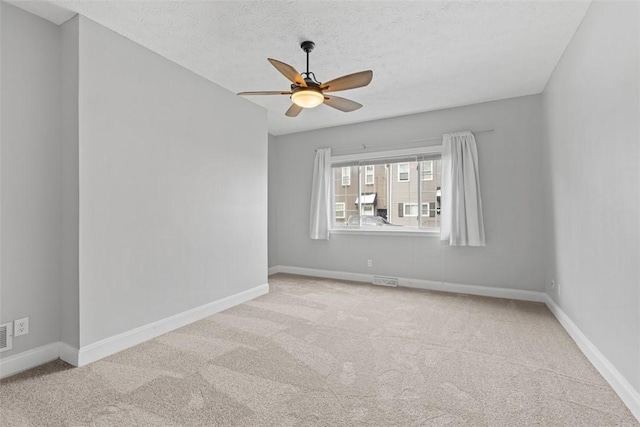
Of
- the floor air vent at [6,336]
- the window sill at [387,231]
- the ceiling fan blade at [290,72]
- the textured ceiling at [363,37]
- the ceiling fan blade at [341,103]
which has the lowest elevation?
the floor air vent at [6,336]

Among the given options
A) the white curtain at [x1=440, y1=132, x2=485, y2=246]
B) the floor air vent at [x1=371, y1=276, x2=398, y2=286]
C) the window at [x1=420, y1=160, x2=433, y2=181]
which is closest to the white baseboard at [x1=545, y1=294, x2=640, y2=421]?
the white curtain at [x1=440, y1=132, x2=485, y2=246]

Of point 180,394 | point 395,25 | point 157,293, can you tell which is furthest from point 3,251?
point 395,25

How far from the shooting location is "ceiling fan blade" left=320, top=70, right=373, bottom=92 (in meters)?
2.46

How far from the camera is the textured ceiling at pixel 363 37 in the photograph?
2322 millimetres

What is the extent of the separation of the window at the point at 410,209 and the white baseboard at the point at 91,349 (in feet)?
10.7

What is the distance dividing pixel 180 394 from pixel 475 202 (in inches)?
155

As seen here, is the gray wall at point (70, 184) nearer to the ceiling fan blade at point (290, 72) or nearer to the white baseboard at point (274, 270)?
the ceiling fan blade at point (290, 72)

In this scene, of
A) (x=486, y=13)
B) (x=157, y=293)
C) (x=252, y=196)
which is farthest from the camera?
(x=252, y=196)

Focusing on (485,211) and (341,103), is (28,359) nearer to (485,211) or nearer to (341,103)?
(341,103)

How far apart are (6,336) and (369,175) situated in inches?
177

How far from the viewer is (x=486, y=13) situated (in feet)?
7.81

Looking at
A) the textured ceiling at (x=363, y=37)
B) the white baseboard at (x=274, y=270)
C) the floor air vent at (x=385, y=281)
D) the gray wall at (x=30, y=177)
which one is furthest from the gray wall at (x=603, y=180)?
the white baseboard at (x=274, y=270)

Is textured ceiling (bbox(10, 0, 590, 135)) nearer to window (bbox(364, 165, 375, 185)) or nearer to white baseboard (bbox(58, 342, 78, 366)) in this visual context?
window (bbox(364, 165, 375, 185))

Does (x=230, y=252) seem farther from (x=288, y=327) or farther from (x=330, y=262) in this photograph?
(x=330, y=262)
